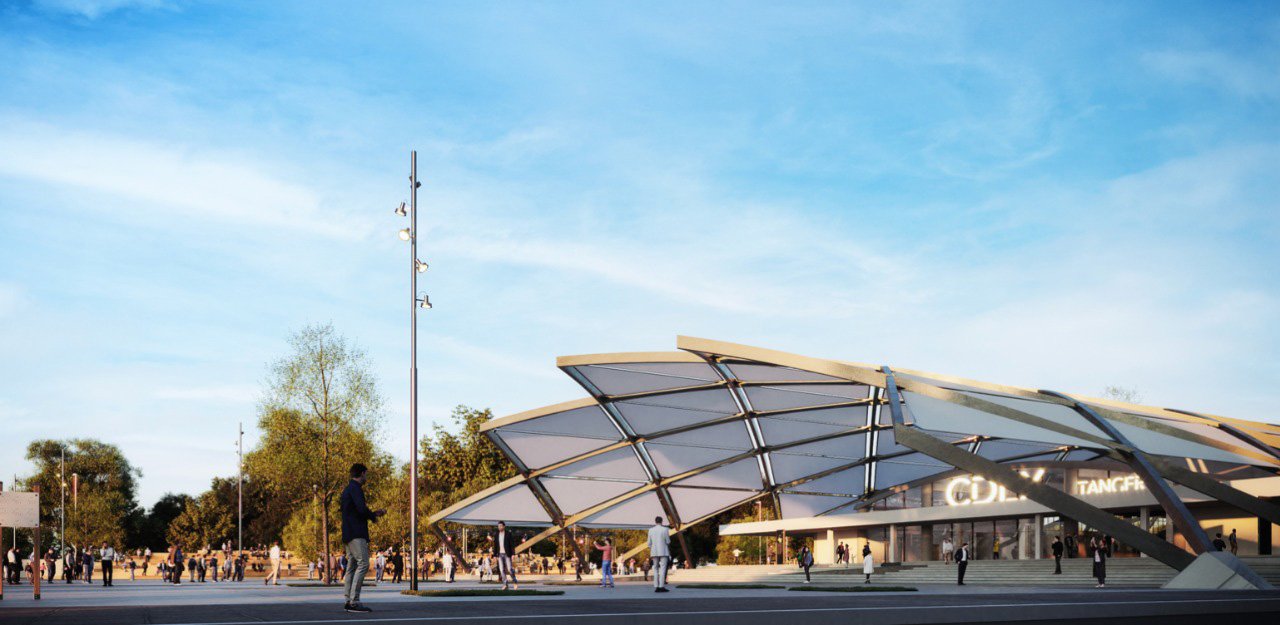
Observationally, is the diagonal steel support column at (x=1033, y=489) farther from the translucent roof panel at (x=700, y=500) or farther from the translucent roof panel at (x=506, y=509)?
the translucent roof panel at (x=700, y=500)

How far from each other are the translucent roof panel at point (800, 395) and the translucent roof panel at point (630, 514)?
10.6 m

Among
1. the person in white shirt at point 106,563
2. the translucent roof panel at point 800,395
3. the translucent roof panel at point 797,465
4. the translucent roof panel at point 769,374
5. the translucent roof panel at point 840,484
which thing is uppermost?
the translucent roof panel at point 769,374

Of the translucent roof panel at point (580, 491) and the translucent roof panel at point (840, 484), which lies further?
the translucent roof panel at point (840, 484)

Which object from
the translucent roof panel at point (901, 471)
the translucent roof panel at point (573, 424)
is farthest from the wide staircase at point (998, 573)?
the translucent roof panel at point (573, 424)

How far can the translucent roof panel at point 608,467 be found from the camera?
143 feet

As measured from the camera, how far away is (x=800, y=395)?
37781 millimetres

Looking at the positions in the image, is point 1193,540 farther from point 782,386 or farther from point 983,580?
point 983,580

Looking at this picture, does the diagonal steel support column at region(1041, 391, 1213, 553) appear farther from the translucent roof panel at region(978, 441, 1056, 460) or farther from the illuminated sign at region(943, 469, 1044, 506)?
the illuminated sign at region(943, 469, 1044, 506)

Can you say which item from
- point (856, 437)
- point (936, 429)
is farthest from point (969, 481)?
point (936, 429)

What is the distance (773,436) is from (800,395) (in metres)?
6.28

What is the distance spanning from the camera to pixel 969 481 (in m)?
61.4

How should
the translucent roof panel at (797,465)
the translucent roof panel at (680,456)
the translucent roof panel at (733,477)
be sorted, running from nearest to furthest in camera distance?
the translucent roof panel at (680,456) → the translucent roof panel at (797,465) → the translucent roof panel at (733,477)

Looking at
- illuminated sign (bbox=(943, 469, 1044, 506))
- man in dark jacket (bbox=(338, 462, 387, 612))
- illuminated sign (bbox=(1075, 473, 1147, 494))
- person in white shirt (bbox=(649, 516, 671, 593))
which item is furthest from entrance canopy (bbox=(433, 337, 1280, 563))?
man in dark jacket (bbox=(338, 462, 387, 612))

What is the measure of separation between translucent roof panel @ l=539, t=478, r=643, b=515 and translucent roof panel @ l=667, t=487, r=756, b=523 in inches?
110
